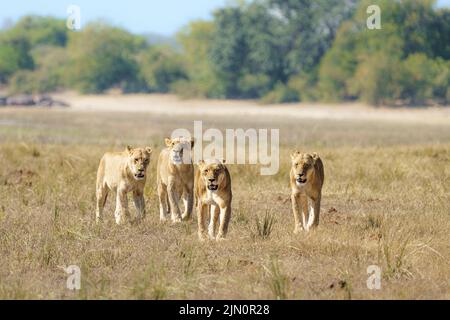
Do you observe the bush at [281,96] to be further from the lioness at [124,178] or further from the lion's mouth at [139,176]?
the lion's mouth at [139,176]

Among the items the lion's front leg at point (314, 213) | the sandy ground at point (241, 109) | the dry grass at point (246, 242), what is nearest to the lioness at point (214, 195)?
the dry grass at point (246, 242)

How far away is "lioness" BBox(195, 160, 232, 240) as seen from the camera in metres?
10.5

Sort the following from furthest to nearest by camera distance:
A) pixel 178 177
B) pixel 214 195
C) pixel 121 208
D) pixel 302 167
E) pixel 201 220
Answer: pixel 178 177 → pixel 121 208 → pixel 302 167 → pixel 201 220 → pixel 214 195

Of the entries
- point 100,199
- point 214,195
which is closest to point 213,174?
point 214,195

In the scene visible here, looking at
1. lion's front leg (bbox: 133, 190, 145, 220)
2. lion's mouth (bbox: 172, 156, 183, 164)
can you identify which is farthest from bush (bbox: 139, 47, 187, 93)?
lion's front leg (bbox: 133, 190, 145, 220)

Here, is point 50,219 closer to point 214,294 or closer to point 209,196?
point 209,196

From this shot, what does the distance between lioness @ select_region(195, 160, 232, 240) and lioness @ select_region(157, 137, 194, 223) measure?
1173mm

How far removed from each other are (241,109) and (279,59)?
30.3 ft

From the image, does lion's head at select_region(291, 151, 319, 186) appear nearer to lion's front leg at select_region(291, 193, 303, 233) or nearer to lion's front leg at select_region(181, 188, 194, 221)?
lion's front leg at select_region(291, 193, 303, 233)

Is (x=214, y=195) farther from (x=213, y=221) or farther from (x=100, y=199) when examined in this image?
(x=100, y=199)

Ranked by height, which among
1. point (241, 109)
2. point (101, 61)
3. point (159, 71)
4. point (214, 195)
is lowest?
point (241, 109)

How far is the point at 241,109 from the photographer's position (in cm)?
5881

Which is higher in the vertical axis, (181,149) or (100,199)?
(181,149)

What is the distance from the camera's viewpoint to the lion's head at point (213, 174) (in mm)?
10492
